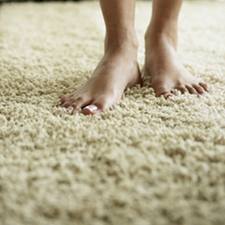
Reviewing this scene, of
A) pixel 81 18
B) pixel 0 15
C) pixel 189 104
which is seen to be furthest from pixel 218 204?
pixel 0 15

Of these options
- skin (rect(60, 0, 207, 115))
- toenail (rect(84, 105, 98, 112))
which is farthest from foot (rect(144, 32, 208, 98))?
toenail (rect(84, 105, 98, 112))

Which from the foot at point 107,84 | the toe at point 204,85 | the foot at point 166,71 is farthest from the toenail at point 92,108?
the toe at point 204,85

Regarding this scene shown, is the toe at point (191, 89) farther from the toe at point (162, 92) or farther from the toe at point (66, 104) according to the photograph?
the toe at point (66, 104)

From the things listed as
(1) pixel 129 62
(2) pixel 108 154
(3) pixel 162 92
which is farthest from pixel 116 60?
(2) pixel 108 154

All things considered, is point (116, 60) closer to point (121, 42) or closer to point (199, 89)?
point (121, 42)

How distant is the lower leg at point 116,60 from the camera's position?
0.94 meters

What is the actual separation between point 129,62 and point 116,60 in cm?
4

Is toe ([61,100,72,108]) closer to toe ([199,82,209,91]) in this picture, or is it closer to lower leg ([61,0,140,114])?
lower leg ([61,0,140,114])

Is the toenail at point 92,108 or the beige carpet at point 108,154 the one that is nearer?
the beige carpet at point 108,154

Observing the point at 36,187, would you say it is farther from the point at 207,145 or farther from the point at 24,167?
the point at 207,145

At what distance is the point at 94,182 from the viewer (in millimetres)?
606

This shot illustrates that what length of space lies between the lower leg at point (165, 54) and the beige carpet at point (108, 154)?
0.15ft

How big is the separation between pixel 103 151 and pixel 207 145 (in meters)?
0.17

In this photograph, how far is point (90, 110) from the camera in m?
0.85
